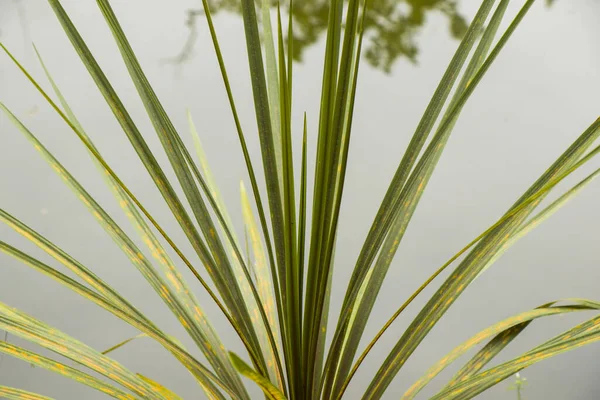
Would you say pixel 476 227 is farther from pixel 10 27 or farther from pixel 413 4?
pixel 10 27

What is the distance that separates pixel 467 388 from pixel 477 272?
16 cm

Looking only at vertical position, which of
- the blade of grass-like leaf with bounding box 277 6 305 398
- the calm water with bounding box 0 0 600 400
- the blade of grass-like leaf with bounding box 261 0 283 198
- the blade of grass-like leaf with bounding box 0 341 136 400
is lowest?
the blade of grass-like leaf with bounding box 0 341 136 400

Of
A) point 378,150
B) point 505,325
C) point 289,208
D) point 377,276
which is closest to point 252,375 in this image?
point 289,208

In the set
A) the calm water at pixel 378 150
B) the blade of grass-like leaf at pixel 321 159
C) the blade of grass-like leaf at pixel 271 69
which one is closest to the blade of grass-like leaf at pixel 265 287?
the blade of grass-like leaf at pixel 321 159

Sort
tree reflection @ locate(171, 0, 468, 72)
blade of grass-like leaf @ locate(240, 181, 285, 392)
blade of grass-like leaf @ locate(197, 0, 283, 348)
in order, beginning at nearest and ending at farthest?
blade of grass-like leaf @ locate(197, 0, 283, 348) < blade of grass-like leaf @ locate(240, 181, 285, 392) < tree reflection @ locate(171, 0, 468, 72)

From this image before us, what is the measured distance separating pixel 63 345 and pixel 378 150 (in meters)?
1.22

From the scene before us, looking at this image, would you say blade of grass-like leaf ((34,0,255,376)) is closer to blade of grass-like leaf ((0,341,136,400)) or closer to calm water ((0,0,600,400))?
blade of grass-like leaf ((0,341,136,400))

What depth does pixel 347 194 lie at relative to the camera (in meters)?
1.68

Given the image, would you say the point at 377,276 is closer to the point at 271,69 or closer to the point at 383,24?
the point at 271,69

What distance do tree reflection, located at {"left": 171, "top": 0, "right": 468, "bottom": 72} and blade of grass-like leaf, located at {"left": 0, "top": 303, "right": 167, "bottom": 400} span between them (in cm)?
134

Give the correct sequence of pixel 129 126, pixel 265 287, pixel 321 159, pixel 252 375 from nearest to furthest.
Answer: pixel 252 375
pixel 321 159
pixel 129 126
pixel 265 287

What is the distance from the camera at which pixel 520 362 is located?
65cm

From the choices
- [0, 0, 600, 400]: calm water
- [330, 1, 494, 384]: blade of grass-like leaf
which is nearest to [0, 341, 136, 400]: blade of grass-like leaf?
[330, 1, 494, 384]: blade of grass-like leaf

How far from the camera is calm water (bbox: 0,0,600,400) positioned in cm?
150
